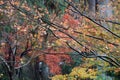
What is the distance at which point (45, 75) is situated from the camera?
65.3 feet

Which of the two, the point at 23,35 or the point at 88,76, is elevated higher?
the point at 23,35

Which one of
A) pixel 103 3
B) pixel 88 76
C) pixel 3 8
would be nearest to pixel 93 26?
pixel 88 76

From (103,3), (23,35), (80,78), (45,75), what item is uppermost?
(103,3)

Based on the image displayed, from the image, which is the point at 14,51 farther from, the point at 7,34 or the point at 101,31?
the point at 101,31

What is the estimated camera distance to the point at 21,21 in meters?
13.1

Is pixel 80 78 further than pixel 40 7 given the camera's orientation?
No

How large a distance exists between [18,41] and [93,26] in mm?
5247

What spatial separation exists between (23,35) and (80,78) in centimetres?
447

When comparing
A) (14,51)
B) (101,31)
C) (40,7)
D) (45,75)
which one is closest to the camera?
(101,31)

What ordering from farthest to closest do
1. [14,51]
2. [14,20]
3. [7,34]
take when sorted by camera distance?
1. [14,51]
2. [7,34]
3. [14,20]

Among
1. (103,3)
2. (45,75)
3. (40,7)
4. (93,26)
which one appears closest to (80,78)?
(93,26)

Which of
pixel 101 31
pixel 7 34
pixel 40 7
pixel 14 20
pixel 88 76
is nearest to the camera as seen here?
pixel 101 31

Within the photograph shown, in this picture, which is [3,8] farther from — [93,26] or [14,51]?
[93,26]

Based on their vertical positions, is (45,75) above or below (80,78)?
below
